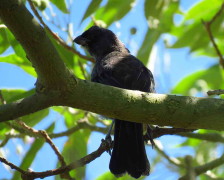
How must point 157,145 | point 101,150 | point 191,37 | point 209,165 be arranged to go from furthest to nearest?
point 191,37, point 157,145, point 209,165, point 101,150

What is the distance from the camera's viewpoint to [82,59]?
4.52 m

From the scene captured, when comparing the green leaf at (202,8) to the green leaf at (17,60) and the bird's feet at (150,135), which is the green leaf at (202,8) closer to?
the bird's feet at (150,135)

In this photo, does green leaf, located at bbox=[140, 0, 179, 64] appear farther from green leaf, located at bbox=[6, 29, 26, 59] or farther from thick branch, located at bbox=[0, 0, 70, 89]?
thick branch, located at bbox=[0, 0, 70, 89]

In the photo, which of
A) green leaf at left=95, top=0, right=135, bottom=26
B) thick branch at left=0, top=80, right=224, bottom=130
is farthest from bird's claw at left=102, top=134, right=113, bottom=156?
green leaf at left=95, top=0, right=135, bottom=26

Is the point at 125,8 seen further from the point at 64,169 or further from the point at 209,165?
the point at 64,169

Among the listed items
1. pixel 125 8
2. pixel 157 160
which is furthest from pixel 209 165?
pixel 125 8

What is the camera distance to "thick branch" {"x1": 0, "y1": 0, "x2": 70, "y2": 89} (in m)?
2.14

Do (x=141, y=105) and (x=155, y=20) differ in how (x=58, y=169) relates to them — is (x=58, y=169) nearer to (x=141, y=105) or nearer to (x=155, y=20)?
(x=141, y=105)

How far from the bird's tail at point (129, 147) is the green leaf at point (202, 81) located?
1.69m

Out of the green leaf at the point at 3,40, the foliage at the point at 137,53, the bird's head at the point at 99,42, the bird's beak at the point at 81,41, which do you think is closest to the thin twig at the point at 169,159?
the foliage at the point at 137,53

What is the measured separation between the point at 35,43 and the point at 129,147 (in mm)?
1758

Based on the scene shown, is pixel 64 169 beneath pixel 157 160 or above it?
above

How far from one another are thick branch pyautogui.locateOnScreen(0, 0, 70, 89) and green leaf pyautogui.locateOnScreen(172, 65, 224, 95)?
3.11 metres

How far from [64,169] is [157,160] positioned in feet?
2.96
